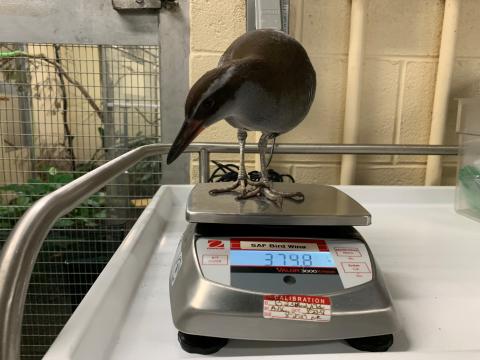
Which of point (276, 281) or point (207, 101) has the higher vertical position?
point (207, 101)

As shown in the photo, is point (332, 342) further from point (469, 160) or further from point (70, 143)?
point (70, 143)

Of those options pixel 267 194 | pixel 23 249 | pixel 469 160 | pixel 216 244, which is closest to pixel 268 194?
pixel 267 194

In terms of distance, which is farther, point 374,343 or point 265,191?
point 265,191

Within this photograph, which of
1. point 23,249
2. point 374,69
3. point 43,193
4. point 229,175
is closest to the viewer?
point 23,249

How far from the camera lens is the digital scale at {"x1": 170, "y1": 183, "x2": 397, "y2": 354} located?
17.0 inches

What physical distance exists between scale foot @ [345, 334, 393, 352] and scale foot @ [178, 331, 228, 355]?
16 centimetres

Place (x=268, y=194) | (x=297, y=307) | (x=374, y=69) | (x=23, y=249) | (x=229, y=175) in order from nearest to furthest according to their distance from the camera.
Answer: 1. (x=23, y=249)
2. (x=297, y=307)
3. (x=268, y=194)
4. (x=229, y=175)
5. (x=374, y=69)

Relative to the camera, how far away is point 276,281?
0.45 metres

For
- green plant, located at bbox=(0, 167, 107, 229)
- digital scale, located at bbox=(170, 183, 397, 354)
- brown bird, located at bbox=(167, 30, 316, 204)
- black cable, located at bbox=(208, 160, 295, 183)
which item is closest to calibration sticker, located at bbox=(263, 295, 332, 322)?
digital scale, located at bbox=(170, 183, 397, 354)

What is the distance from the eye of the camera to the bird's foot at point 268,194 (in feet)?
1.98

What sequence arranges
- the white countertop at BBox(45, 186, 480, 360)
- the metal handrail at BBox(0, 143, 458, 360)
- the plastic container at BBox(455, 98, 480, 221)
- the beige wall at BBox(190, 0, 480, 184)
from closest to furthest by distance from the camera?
1. the metal handrail at BBox(0, 143, 458, 360)
2. the white countertop at BBox(45, 186, 480, 360)
3. the plastic container at BBox(455, 98, 480, 221)
4. the beige wall at BBox(190, 0, 480, 184)

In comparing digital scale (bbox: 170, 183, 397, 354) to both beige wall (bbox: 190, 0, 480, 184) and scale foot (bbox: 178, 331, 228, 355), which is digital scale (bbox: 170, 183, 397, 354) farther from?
beige wall (bbox: 190, 0, 480, 184)

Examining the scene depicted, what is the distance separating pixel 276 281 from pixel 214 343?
97 mm

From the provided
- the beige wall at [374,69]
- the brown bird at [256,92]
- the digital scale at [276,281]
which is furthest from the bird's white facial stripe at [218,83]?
the beige wall at [374,69]
